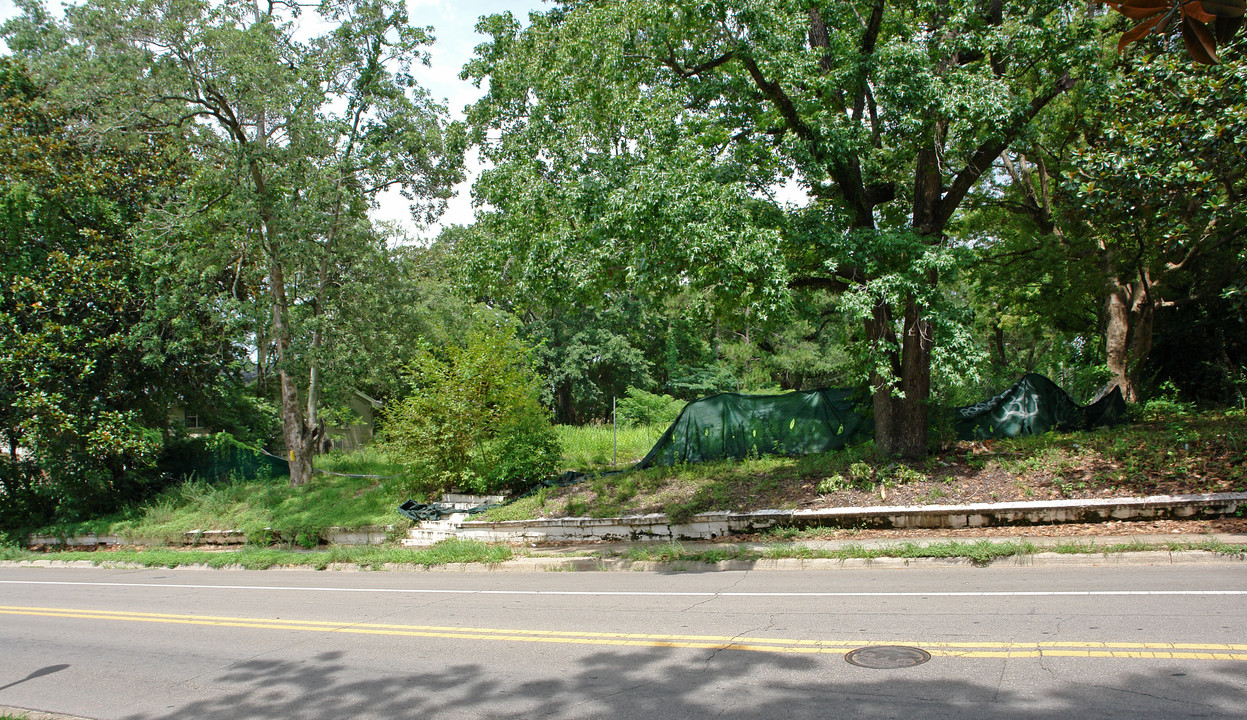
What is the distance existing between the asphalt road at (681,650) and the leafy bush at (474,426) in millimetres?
5782

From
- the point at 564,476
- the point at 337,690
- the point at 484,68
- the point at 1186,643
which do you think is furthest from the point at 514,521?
the point at 1186,643

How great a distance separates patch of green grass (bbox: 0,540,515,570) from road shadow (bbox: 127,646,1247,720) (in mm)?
6604

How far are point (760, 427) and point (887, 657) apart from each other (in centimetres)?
1035

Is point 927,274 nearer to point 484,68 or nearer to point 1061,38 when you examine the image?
point 1061,38

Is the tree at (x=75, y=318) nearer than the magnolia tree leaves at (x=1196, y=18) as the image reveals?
No

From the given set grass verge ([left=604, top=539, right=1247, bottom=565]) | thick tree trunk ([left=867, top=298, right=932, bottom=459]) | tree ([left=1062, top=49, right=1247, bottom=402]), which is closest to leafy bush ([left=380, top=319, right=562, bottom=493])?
grass verge ([left=604, top=539, right=1247, bottom=565])

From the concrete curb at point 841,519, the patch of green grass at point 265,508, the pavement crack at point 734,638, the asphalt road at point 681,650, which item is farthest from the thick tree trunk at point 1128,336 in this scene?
the patch of green grass at point 265,508

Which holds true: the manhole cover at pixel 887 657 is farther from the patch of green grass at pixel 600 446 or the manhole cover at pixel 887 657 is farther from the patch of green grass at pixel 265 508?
the patch of green grass at pixel 265 508

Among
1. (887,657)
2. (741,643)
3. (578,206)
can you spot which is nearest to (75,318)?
(578,206)

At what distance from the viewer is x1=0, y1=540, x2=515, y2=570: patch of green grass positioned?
13492 millimetres

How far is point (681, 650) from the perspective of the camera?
6.44 m

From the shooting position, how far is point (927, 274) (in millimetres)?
12289

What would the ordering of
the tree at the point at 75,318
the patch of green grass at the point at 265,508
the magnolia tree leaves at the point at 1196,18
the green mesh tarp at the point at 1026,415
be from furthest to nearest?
1. the tree at the point at 75,318
2. the patch of green grass at the point at 265,508
3. the green mesh tarp at the point at 1026,415
4. the magnolia tree leaves at the point at 1196,18

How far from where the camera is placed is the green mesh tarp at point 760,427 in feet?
51.0
